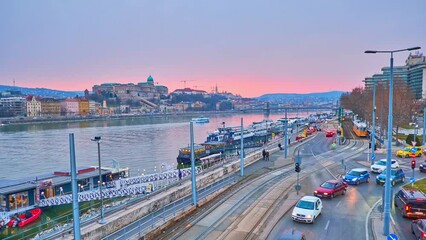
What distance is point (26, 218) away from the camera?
24.1m

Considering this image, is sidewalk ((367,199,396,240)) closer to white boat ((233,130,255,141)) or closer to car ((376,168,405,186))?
car ((376,168,405,186))

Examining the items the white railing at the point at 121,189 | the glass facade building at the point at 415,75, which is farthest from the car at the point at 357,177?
the glass facade building at the point at 415,75

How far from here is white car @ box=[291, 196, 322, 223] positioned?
46.7ft

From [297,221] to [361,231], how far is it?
2570mm

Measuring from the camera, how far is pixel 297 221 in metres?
14.5

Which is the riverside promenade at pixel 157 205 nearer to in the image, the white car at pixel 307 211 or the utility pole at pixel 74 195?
the utility pole at pixel 74 195

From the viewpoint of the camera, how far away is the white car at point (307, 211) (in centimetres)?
1423

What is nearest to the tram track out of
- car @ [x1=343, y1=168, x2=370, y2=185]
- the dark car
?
car @ [x1=343, y1=168, x2=370, y2=185]

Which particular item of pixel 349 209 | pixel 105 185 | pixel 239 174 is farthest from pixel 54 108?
pixel 349 209

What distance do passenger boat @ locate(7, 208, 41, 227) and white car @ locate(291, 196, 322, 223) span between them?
63.5 feet

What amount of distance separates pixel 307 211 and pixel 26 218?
20.4 m

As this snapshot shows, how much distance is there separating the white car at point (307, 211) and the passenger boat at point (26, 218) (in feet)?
63.5

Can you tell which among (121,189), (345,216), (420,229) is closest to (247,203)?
(345,216)

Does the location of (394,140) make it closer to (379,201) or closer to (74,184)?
(379,201)
